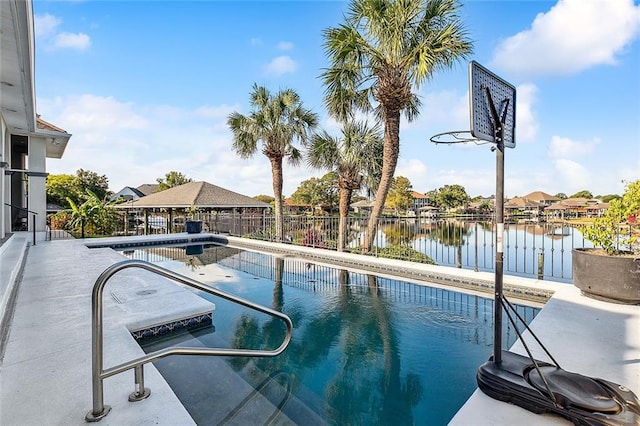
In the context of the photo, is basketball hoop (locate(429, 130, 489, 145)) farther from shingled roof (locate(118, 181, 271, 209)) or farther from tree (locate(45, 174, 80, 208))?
tree (locate(45, 174, 80, 208))

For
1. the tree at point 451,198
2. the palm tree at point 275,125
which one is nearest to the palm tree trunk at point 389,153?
the palm tree at point 275,125

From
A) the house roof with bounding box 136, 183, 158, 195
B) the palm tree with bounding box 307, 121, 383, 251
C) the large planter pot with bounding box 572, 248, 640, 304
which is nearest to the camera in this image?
the large planter pot with bounding box 572, 248, 640, 304

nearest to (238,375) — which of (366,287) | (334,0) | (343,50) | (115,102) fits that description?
(366,287)

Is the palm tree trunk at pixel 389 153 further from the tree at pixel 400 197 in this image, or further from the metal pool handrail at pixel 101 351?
the tree at pixel 400 197

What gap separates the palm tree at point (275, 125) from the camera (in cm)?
1323

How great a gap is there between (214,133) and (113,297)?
14727 mm

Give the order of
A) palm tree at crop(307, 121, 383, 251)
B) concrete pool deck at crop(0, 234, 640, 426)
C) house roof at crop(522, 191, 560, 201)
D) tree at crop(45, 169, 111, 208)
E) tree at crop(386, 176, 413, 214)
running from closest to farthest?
1. concrete pool deck at crop(0, 234, 640, 426)
2. palm tree at crop(307, 121, 383, 251)
3. tree at crop(45, 169, 111, 208)
4. tree at crop(386, 176, 413, 214)
5. house roof at crop(522, 191, 560, 201)

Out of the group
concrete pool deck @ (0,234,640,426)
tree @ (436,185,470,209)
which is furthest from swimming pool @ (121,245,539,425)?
tree @ (436,185,470,209)

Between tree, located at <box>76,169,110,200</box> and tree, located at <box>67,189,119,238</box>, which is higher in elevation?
tree, located at <box>76,169,110,200</box>

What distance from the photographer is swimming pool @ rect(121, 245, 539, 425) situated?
2.76 metres

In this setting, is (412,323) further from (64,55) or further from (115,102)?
(115,102)

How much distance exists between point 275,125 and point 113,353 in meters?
11.5

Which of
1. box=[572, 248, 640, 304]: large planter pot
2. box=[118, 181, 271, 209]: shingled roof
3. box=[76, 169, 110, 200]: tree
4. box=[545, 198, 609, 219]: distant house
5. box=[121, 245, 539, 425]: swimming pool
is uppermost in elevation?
box=[76, 169, 110, 200]: tree

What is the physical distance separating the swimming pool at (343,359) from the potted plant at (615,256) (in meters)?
1.00
